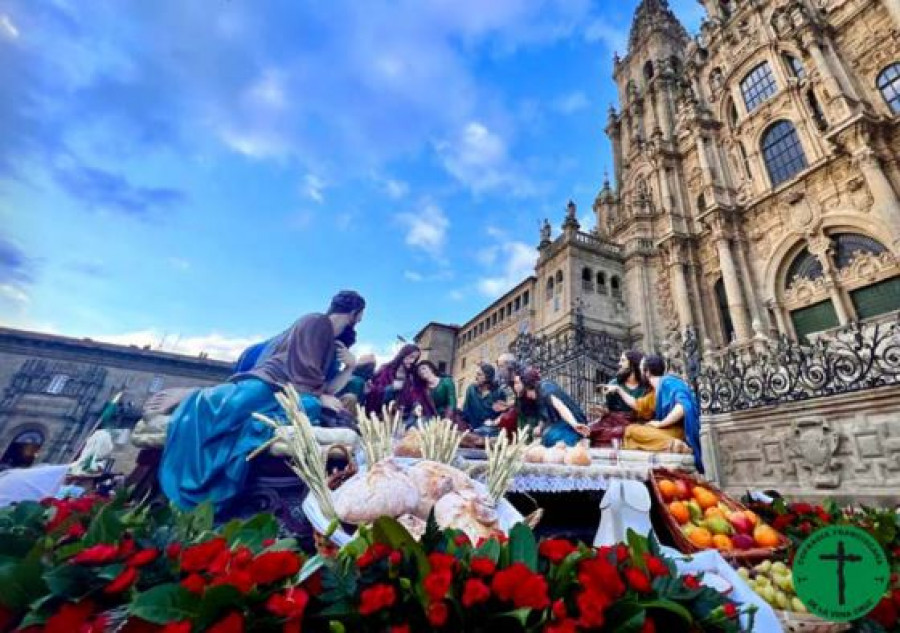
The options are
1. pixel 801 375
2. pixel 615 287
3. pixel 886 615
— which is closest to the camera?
pixel 886 615

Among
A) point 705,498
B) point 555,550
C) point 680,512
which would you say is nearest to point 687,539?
point 680,512

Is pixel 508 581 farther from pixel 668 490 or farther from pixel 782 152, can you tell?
pixel 782 152

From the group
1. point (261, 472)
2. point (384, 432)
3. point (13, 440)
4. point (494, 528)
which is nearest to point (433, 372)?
point (261, 472)

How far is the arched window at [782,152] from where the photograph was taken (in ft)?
50.0

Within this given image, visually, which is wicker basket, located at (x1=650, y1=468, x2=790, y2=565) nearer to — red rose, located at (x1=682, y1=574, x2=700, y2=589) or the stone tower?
Result: red rose, located at (x1=682, y1=574, x2=700, y2=589)

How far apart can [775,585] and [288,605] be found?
6.43 feet

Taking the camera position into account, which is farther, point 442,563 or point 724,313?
point 724,313

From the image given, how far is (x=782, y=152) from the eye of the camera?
15906 mm

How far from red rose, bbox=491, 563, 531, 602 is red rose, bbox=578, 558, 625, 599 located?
0.14m

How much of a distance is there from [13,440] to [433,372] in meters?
29.9

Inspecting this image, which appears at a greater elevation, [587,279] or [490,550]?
[587,279]

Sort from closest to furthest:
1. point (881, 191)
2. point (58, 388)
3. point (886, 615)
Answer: point (886, 615) → point (881, 191) → point (58, 388)

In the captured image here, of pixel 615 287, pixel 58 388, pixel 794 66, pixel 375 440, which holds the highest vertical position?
pixel 794 66

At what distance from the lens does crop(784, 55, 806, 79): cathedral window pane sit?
52.6ft
